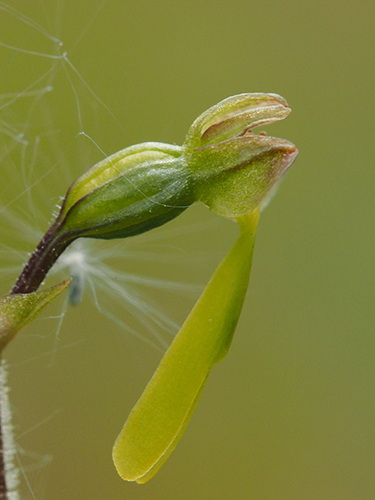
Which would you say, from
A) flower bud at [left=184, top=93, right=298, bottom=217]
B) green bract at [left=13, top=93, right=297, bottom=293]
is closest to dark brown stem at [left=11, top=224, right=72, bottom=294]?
green bract at [left=13, top=93, right=297, bottom=293]

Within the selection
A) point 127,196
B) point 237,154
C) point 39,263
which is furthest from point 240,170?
point 39,263

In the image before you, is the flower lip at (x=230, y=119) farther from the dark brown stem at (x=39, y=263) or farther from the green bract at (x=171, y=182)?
the dark brown stem at (x=39, y=263)

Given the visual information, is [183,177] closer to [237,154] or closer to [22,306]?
[237,154]

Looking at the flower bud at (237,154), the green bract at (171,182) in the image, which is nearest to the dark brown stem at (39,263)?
the green bract at (171,182)

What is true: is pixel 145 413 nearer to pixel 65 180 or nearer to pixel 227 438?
pixel 65 180

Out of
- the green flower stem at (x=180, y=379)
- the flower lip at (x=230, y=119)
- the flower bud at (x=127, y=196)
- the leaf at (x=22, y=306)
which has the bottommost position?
the green flower stem at (x=180, y=379)

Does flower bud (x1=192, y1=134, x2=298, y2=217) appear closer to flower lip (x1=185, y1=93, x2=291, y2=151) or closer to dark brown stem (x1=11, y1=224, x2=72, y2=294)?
flower lip (x1=185, y1=93, x2=291, y2=151)
